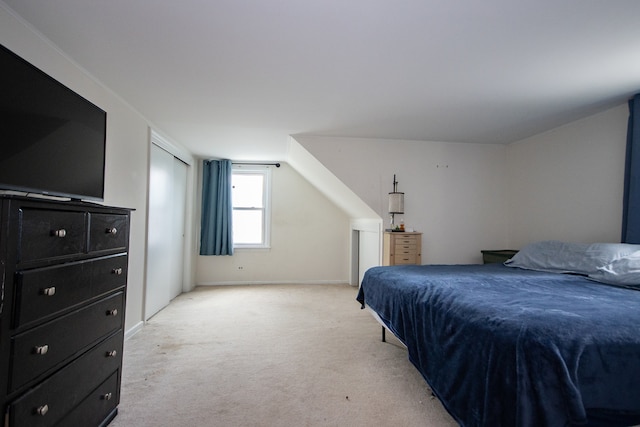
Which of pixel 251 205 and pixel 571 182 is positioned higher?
pixel 571 182

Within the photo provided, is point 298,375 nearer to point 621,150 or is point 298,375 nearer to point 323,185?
point 323,185

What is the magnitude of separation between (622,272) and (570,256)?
0.52 meters

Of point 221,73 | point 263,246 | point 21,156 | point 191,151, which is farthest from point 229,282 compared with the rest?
point 21,156

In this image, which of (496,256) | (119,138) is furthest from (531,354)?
(119,138)

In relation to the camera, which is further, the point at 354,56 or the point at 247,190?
the point at 247,190

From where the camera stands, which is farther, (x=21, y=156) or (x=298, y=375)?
(x=298, y=375)

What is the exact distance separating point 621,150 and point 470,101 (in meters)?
1.48

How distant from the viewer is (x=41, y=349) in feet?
3.63

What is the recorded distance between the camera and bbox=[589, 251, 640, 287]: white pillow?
195 centimetres

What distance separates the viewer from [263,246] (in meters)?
5.18

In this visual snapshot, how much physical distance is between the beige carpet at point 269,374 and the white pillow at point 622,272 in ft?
4.99

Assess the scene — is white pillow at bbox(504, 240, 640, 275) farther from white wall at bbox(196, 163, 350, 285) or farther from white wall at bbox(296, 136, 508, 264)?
white wall at bbox(196, 163, 350, 285)

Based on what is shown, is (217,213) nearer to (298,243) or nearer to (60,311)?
(298,243)

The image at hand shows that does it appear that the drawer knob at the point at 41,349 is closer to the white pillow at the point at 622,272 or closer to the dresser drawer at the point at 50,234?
the dresser drawer at the point at 50,234
